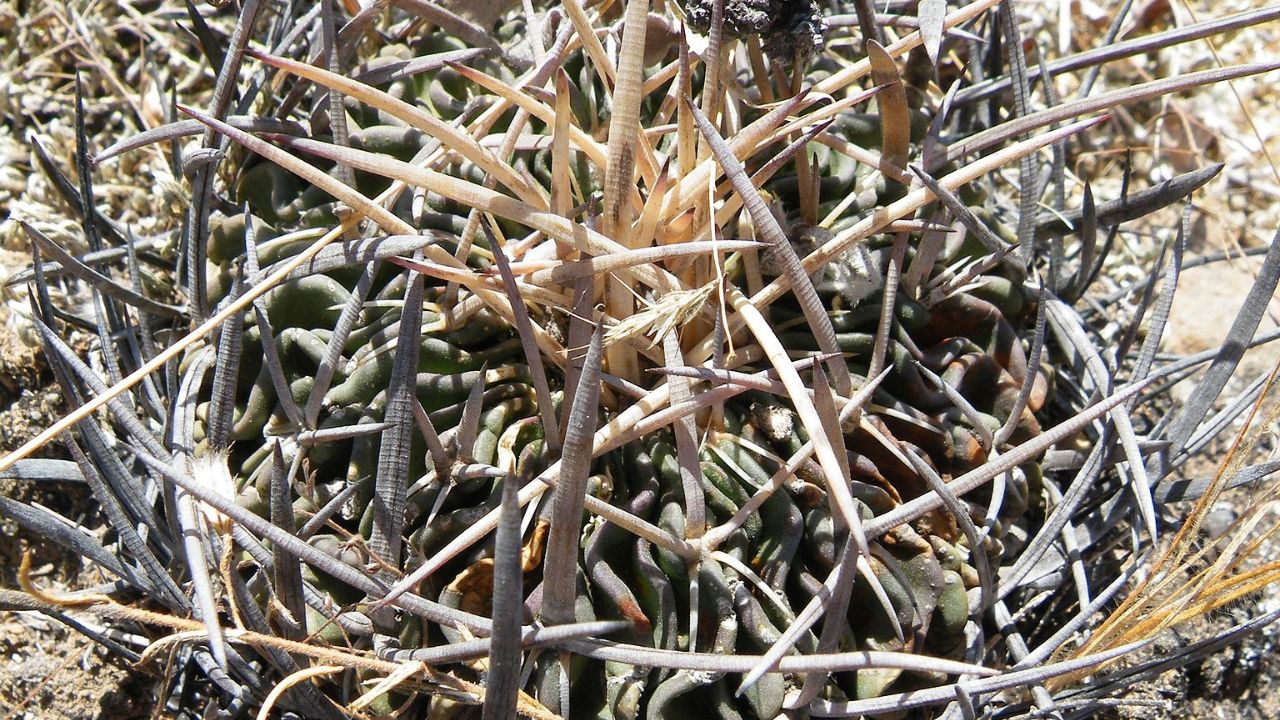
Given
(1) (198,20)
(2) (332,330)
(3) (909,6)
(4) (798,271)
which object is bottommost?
(2) (332,330)

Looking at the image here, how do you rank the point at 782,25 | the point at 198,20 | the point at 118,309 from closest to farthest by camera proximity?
the point at 782,25
the point at 198,20
the point at 118,309

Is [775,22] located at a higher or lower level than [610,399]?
higher

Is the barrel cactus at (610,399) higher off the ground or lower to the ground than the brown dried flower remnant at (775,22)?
lower

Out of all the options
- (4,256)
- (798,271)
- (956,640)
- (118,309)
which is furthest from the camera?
(4,256)

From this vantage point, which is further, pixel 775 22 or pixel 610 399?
pixel 610 399

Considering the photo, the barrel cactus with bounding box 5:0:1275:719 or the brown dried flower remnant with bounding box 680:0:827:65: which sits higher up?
the brown dried flower remnant with bounding box 680:0:827:65

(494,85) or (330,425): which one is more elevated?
(494,85)

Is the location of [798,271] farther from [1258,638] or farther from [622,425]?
[1258,638]

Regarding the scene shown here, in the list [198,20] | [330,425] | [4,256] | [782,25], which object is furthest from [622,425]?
[4,256]
